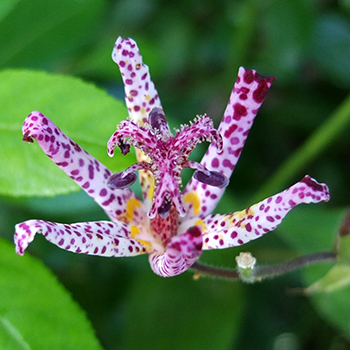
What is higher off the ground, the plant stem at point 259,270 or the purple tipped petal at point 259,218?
the purple tipped petal at point 259,218

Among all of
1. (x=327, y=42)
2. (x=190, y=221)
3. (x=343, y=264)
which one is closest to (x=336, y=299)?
(x=343, y=264)

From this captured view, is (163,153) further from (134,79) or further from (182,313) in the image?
(182,313)

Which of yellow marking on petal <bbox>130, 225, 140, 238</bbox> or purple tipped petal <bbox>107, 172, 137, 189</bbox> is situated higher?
purple tipped petal <bbox>107, 172, 137, 189</bbox>

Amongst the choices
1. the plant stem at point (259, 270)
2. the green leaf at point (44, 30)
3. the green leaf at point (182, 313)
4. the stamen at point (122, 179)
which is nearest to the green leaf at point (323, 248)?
the plant stem at point (259, 270)

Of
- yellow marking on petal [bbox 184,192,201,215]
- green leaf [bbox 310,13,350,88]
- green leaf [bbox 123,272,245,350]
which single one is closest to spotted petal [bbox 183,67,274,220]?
yellow marking on petal [bbox 184,192,201,215]

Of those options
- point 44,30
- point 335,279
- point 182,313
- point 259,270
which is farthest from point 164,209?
point 44,30

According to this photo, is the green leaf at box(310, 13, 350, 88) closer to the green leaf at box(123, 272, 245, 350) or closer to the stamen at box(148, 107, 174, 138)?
the green leaf at box(123, 272, 245, 350)

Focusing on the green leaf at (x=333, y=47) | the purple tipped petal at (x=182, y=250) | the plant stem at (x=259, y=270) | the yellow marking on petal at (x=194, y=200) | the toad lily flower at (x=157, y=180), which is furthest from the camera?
the green leaf at (x=333, y=47)

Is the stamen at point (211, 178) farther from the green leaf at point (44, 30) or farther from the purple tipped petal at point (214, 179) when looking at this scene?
the green leaf at point (44, 30)
